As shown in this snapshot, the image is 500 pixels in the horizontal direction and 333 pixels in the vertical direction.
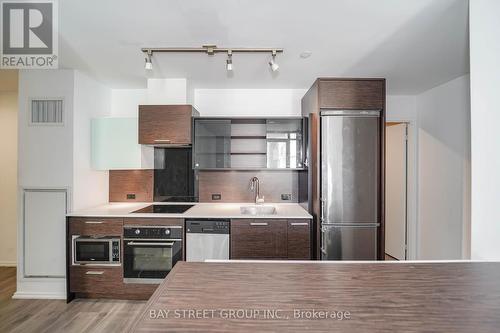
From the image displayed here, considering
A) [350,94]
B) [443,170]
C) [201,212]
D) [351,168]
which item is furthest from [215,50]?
[443,170]

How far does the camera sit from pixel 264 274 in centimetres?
108

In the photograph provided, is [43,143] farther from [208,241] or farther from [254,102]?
[254,102]

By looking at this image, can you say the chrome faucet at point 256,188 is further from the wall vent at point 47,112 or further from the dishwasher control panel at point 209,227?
the wall vent at point 47,112

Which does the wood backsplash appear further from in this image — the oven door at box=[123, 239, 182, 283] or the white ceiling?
the white ceiling

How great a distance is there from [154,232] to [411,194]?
11.6 ft

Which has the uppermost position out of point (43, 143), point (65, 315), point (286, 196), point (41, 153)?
point (43, 143)

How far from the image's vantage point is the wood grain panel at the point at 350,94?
2.54m

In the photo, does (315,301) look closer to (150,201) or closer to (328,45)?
(328,45)

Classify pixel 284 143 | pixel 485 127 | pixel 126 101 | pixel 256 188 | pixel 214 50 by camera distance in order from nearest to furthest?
pixel 485 127 → pixel 214 50 → pixel 284 143 → pixel 256 188 → pixel 126 101

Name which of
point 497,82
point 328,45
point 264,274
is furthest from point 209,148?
point 497,82

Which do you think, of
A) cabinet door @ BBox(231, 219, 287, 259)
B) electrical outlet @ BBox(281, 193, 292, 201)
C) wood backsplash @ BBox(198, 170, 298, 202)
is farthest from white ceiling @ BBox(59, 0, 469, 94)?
cabinet door @ BBox(231, 219, 287, 259)

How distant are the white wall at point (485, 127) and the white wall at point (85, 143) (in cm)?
354

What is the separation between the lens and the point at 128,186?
3.31 metres

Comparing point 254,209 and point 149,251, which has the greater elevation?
point 254,209
